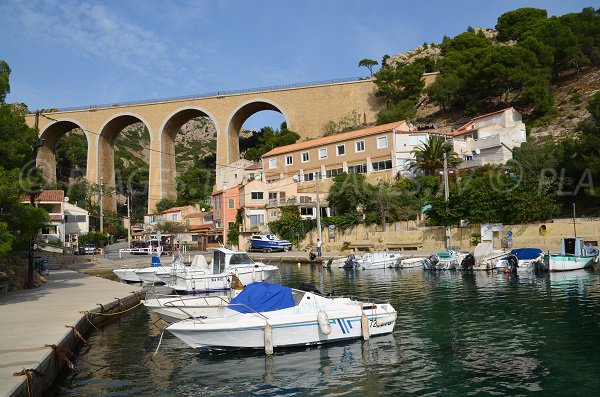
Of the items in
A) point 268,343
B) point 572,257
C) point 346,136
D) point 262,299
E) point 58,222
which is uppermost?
point 346,136

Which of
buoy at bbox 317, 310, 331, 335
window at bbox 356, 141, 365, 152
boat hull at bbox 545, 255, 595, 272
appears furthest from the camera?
window at bbox 356, 141, 365, 152

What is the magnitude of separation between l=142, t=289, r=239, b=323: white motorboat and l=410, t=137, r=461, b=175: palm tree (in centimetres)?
3383

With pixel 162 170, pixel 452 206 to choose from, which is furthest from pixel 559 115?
pixel 162 170

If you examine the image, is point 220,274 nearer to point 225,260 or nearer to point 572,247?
point 225,260

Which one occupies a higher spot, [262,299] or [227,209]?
[227,209]

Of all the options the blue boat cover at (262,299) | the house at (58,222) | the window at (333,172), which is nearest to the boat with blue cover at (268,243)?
the window at (333,172)

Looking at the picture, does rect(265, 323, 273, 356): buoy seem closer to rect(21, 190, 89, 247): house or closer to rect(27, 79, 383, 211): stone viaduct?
rect(21, 190, 89, 247): house

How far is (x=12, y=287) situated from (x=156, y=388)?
40.8ft

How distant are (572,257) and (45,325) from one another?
931 inches

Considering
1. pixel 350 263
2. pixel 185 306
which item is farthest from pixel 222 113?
pixel 185 306

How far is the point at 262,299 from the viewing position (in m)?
12.0

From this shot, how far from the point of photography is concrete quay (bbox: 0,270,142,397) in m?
8.30

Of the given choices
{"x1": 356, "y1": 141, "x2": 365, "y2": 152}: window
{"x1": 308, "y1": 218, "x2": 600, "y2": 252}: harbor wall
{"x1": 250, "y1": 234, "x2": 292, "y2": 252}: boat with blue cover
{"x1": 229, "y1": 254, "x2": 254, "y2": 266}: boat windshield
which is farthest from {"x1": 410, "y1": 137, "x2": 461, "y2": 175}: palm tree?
{"x1": 229, "y1": 254, "x2": 254, "y2": 266}: boat windshield

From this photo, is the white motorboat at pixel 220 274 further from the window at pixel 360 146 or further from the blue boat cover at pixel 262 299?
the window at pixel 360 146
